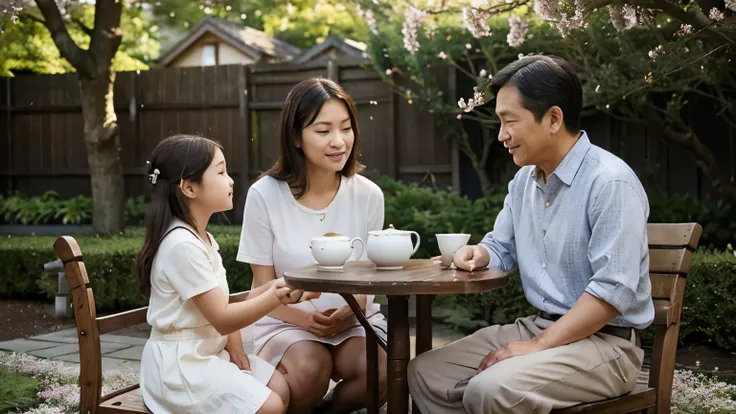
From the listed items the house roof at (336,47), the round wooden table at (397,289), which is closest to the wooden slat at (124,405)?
the round wooden table at (397,289)

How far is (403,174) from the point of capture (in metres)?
10.4

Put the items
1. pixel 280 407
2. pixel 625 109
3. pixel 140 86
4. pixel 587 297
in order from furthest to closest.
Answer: pixel 140 86, pixel 625 109, pixel 280 407, pixel 587 297

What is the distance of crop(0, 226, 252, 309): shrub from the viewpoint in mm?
7516

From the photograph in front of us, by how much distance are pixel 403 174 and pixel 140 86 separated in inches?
168

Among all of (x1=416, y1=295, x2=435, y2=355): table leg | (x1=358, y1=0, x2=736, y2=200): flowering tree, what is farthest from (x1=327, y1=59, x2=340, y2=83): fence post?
(x1=416, y1=295, x2=435, y2=355): table leg

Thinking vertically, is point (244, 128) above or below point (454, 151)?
above

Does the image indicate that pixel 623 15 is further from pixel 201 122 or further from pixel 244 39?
pixel 244 39

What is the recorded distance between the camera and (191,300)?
114 inches

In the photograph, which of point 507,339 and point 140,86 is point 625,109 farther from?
point 140,86

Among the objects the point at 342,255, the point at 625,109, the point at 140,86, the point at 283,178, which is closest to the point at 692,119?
the point at 625,109

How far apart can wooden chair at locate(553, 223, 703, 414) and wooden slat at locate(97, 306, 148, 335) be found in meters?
1.37

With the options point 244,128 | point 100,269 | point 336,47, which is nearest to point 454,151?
point 244,128

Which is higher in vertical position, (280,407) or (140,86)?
(140,86)

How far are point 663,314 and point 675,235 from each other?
332 mm
